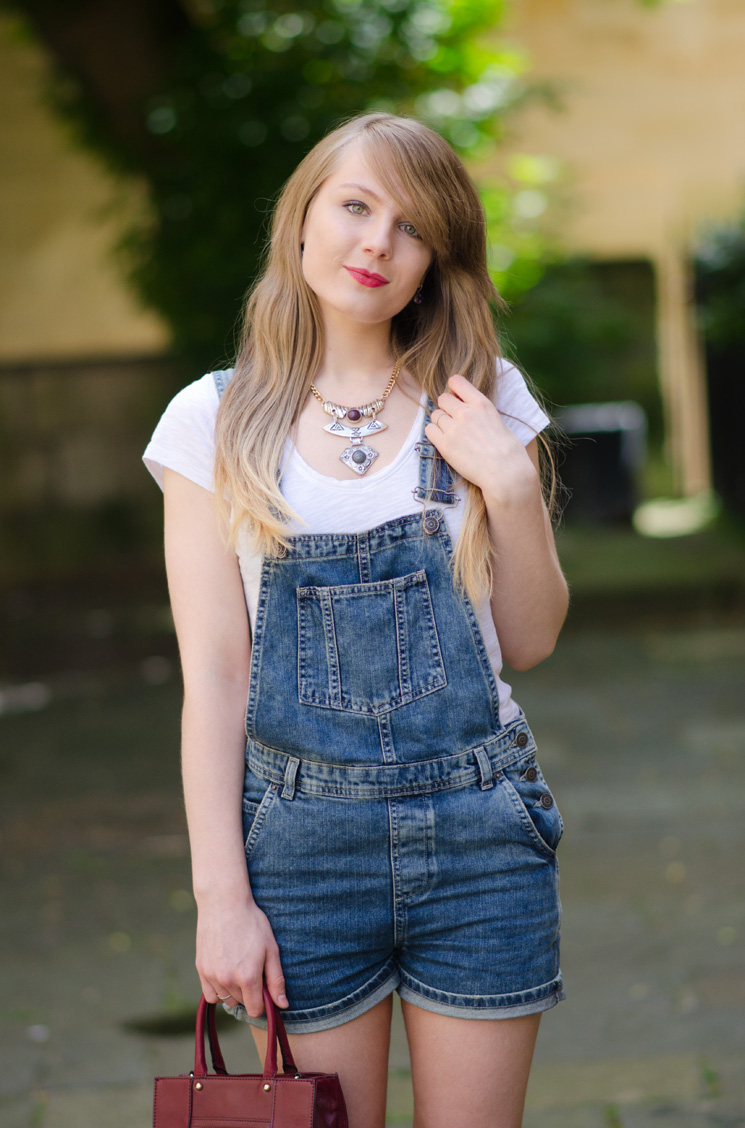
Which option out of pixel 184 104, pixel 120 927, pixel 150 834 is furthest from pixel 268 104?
pixel 120 927

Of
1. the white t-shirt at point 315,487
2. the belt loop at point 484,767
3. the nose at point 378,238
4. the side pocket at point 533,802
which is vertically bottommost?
the side pocket at point 533,802

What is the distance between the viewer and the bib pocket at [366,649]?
1700 millimetres

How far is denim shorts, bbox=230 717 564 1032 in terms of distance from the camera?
5.57 ft

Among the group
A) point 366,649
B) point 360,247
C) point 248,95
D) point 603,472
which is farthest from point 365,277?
point 603,472

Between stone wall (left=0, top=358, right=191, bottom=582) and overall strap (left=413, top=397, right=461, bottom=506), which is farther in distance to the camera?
stone wall (left=0, top=358, right=191, bottom=582)

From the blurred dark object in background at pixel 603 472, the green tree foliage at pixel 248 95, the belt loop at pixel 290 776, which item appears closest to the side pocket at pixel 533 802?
the belt loop at pixel 290 776

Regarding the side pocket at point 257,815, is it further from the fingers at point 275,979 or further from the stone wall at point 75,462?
the stone wall at point 75,462

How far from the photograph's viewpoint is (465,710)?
1.72m

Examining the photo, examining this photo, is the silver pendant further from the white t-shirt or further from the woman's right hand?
the woman's right hand

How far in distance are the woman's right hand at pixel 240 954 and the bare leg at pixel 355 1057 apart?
0.28ft

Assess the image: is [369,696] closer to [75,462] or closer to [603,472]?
[603,472]

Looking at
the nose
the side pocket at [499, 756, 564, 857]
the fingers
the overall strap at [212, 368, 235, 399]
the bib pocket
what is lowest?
the fingers

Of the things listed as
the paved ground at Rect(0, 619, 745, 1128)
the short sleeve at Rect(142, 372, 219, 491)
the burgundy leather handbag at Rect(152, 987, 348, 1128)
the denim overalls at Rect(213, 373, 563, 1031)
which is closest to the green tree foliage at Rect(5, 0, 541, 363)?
the paved ground at Rect(0, 619, 745, 1128)

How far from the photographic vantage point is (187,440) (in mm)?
1770
